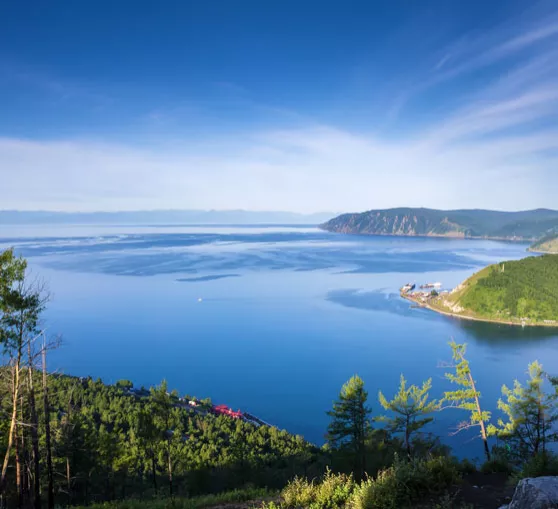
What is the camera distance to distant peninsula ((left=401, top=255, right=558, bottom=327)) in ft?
252

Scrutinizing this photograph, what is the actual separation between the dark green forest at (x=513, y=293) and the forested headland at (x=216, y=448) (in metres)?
37.0

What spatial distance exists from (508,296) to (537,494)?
8892 centimetres

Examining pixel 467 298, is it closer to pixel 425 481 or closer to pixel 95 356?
pixel 95 356

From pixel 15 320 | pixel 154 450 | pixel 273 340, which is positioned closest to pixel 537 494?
pixel 15 320

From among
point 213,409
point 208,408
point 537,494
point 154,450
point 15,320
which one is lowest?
point 213,409

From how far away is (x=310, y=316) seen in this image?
7150 centimetres

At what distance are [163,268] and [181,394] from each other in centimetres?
8326

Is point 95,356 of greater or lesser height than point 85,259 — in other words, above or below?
below

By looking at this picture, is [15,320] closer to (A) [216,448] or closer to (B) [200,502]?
(B) [200,502]

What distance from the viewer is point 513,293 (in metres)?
82.9

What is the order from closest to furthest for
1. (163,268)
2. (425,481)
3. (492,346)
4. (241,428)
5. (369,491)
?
(369,491) < (425,481) < (241,428) < (492,346) < (163,268)

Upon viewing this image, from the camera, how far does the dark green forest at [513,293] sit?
255 feet

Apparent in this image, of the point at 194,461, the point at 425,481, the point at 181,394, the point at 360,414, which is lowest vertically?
the point at 181,394

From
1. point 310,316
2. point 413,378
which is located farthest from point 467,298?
point 413,378
